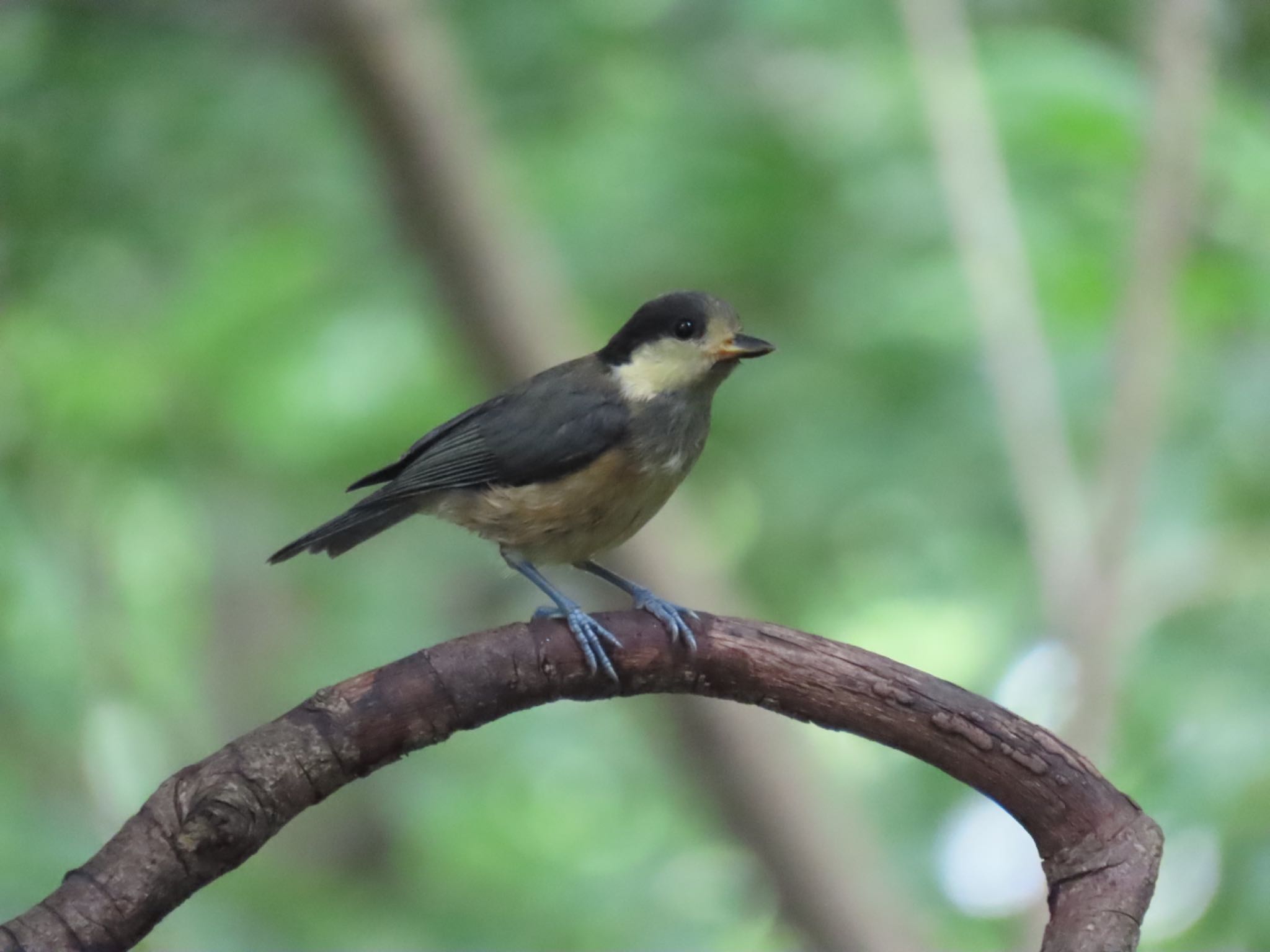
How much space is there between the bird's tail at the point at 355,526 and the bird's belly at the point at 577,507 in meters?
0.17

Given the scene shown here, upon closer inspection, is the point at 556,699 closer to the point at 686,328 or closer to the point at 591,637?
the point at 591,637

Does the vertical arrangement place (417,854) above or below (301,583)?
below

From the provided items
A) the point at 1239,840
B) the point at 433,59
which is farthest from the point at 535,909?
the point at 433,59

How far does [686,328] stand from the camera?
3.14 metres

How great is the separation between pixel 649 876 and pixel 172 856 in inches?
164

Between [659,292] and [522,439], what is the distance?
2.30m

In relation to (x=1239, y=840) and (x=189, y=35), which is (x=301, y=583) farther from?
(x=1239, y=840)

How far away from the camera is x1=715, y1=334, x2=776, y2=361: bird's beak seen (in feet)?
9.80

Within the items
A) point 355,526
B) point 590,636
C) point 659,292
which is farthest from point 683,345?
point 659,292

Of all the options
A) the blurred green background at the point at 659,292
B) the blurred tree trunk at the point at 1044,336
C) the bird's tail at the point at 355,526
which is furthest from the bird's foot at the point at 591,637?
the blurred tree trunk at the point at 1044,336

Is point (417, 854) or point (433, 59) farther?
point (417, 854)

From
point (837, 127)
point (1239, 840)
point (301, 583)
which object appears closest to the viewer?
point (1239, 840)

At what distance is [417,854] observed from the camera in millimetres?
6336

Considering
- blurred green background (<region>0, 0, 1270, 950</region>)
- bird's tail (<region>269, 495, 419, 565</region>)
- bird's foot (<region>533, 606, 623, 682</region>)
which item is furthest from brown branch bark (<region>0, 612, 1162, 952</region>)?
blurred green background (<region>0, 0, 1270, 950</region>)
